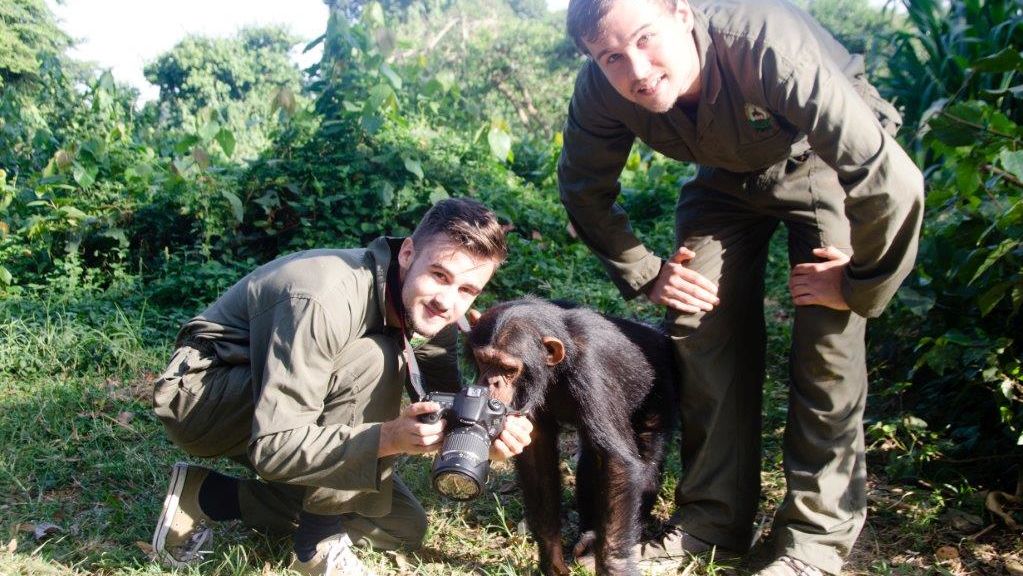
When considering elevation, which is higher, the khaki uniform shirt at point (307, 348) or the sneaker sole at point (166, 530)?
the khaki uniform shirt at point (307, 348)

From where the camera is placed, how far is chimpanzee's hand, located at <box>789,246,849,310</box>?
2774mm

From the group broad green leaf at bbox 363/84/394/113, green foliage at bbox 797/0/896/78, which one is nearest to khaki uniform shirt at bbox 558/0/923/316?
broad green leaf at bbox 363/84/394/113

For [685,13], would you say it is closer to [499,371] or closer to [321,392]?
[499,371]

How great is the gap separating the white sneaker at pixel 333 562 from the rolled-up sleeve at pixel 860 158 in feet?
6.37

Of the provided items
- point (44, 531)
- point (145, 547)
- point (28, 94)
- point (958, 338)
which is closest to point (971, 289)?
point (958, 338)

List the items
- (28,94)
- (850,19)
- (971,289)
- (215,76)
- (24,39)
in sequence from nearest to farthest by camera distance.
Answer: (971,289)
(28,94)
(24,39)
(850,19)
(215,76)

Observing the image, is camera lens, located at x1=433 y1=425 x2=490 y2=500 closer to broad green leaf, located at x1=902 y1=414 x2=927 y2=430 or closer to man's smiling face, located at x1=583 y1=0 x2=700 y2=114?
man's smiling face, located at x1=583 y1=0 x2=700 y2=114

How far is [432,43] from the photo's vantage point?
18.6 m

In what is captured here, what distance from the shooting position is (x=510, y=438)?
253 centimetres

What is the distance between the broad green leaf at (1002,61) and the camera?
2938 millimetres

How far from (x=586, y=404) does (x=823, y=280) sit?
897 millimetres

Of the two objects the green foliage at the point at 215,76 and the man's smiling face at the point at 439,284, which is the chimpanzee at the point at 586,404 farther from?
the green foliage at the point at 215,76

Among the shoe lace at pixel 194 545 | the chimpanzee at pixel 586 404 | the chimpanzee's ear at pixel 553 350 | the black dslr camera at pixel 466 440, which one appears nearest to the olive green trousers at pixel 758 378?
the chimpanzee at pixel 586 404

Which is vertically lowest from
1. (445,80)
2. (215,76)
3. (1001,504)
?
(215,76)
